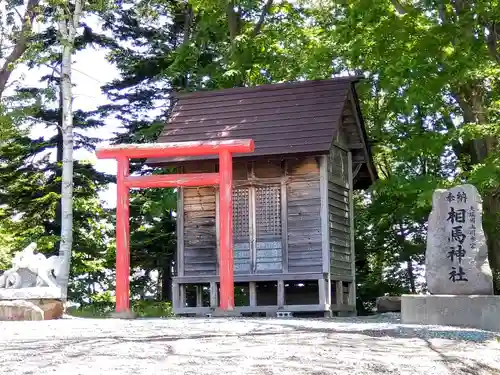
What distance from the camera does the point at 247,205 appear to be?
16609 millimetres

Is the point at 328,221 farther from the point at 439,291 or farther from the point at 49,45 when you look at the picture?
the point at 49,45

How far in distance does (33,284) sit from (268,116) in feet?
21.9

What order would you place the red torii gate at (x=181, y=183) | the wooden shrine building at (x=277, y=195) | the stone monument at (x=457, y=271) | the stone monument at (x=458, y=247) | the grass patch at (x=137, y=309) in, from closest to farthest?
the stone monument at (x=457, y=271)
the stone monument at (x=458, y=247)
the red torii gate at (x=181, y=183)
the wooden shrine building at (x=277, y=195)
the grass patch at (x=137, y=309)

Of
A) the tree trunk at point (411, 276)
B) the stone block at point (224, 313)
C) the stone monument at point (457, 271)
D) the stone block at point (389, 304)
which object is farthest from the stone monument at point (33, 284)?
the tree trunk at point (411, 276)

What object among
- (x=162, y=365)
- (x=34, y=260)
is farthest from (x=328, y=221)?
(x=162, y=365)

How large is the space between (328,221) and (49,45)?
11.8m

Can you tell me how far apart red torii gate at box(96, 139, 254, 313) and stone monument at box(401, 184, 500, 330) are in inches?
156

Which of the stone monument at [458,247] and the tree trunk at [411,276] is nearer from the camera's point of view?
the stone monument at [458,247]

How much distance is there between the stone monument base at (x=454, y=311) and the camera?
1118cm

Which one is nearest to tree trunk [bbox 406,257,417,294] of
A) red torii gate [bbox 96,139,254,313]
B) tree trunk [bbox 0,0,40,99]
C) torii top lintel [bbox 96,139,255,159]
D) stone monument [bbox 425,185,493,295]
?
red torii gate [bbox 96,139,254,313]

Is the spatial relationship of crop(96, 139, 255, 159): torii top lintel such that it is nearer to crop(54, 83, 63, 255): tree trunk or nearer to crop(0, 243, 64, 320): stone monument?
crop(0, 243, 64, 320): stone monument

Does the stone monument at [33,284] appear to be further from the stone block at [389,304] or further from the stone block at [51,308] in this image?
the stone block at [389,304]

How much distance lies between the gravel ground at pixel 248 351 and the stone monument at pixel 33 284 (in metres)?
4.36

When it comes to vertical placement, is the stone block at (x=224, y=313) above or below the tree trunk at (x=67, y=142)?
below
